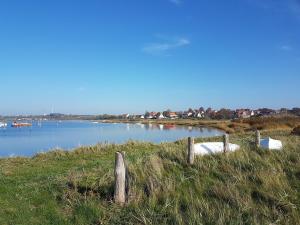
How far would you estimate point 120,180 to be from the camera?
9.05 m

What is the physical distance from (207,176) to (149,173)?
1495 millimetres

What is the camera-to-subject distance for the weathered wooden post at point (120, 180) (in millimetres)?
8961

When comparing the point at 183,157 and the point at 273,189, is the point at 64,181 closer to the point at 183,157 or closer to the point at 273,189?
the point at 183,157

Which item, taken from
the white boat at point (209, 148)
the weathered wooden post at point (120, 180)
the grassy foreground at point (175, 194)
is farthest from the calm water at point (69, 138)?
the weathered wooden post at point (120, 180)

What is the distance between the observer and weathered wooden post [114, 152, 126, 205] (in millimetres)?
8961

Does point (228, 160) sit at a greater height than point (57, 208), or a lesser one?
greater

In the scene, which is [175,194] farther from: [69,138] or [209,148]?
[69,138]

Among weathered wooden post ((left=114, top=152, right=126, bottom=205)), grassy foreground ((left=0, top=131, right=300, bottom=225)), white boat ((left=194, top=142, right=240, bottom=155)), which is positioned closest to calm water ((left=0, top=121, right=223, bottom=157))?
white boat ((left=194, top=142, right=240, bottom=155))

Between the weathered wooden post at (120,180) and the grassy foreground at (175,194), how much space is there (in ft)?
0.68

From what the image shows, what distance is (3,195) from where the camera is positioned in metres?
9.70

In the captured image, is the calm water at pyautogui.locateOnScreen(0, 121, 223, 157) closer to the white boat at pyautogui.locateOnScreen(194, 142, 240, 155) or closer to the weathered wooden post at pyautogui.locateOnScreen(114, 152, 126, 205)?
the white boat at pyautogui.locateOnScreen(194, 142, 240, 155)

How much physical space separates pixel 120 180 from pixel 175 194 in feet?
4.16

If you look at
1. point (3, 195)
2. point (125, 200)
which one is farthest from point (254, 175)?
point (3, 195)

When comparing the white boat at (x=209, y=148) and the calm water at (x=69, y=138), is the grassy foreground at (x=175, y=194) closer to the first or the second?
the white boat at (x=209, y=148)
